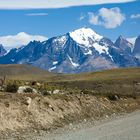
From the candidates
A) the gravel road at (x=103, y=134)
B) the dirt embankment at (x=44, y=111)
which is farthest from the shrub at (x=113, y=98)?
the gravel road at (x=103, y=134)

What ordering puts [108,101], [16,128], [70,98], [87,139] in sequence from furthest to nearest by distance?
[108,101] → [70,98] → [16,128] → [87,139]

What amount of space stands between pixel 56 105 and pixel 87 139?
14.6 m

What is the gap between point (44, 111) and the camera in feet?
125

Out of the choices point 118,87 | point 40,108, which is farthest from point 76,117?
point 118,87

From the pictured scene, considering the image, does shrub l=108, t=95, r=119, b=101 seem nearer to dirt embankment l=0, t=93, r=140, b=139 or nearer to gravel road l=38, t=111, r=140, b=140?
dirt embankment l=0, t=93, r=140, b=139

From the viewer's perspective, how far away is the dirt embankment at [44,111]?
108 ft

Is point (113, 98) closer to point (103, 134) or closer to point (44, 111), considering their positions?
point (44, 111)

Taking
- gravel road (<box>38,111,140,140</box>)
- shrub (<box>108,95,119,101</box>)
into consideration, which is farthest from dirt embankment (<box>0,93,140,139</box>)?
shrub (<box>108,95,119,101</box>)

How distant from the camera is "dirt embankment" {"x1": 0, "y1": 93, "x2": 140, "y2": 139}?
32.9 m

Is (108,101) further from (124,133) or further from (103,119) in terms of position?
(124,133)

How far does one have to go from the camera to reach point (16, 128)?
106 feet

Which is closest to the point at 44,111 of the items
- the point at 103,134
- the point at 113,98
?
the point at 103,134

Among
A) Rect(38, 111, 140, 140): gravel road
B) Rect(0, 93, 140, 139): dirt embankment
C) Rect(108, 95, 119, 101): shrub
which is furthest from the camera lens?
Rect(108, 95, 119, 101): shrub

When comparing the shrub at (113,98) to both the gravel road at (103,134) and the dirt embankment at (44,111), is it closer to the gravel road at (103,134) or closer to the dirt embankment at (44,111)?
the dirt embankment at (44,111)
